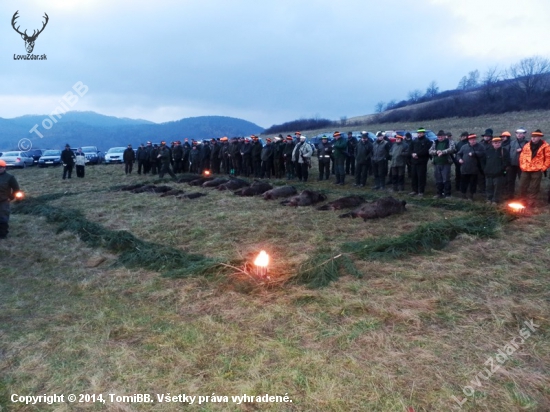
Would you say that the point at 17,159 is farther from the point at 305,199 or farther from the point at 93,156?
the point at 305,199

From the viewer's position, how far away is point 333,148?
13859mm

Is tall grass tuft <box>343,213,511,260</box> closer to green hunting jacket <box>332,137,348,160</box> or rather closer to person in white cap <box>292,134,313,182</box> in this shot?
green hunting jacket <box>332,137,348,160</box>

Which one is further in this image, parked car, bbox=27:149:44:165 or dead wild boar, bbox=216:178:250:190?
parked car, bbox=27:149:44:165

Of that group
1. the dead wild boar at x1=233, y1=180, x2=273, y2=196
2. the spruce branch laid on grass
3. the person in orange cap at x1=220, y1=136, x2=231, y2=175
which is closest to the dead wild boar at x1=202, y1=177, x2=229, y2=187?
the dead wild boar at x1=233, y1=180, x2=273, y2=196

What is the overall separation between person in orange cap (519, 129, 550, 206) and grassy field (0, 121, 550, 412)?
0.84m

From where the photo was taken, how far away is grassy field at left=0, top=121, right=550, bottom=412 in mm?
3371

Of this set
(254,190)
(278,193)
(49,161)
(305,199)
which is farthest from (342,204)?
(49,161)

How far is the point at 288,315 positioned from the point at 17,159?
28.0 metres

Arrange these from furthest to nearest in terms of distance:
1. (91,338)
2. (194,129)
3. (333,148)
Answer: (194,129)
(333,148)
(91,338)

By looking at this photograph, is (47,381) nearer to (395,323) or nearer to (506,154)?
(395,323)

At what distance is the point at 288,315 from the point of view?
183 inches

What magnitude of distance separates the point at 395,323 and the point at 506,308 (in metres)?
1.25

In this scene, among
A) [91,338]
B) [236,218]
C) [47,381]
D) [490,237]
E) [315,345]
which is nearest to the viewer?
[47,381]

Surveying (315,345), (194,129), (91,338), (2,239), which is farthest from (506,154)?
(194,129)
